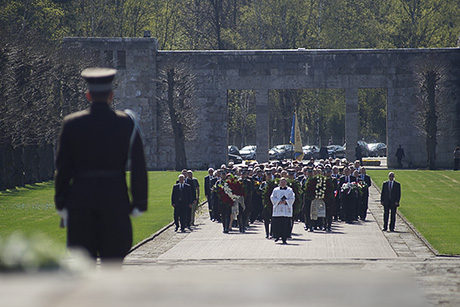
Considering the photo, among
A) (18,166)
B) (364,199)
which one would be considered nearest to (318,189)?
(364,199)

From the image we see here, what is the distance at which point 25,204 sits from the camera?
34312 millimetres

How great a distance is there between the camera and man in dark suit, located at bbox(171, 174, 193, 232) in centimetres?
2586

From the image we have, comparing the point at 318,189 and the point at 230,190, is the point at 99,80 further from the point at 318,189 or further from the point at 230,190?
the point at 318,189

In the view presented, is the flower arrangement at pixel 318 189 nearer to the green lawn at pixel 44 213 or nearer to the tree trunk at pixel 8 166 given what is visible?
the green lawn at pixel 44 213

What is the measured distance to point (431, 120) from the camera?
5619 cm

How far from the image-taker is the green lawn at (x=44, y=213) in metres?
24.8

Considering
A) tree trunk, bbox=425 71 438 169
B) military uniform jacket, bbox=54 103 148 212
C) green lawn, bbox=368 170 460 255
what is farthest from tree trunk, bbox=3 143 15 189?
military uniform jacket, bbox=54 103 148 212

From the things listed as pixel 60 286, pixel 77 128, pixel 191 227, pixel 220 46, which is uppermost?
pixel 220 46

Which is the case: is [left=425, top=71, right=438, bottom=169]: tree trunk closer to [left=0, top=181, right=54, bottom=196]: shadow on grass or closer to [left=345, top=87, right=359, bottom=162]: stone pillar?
[left=345, top=87, right=359, bottom=162]: stone pillar

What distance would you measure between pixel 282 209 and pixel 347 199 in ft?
22.3

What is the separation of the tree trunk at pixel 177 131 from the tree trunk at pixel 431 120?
628 inches

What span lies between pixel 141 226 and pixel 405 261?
10884mm

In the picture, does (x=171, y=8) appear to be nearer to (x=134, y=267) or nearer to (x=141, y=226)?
(x=141, y=226)

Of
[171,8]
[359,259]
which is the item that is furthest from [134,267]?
[171,8]
